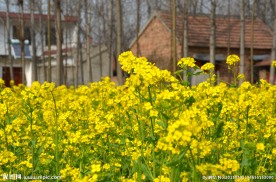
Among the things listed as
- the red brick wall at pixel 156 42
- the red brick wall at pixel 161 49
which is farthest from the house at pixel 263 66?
the red brick wall at pixel 156 42

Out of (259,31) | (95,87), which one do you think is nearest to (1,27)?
(259,31)

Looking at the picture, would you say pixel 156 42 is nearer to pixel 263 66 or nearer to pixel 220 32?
pixel 220 32

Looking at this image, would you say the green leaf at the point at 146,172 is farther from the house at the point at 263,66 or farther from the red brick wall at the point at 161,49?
the red brick wall at the point at 161,49

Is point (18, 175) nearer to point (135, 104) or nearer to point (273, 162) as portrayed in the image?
point (135, 104)

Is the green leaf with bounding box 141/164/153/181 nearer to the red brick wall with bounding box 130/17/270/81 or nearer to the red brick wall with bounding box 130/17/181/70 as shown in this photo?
the red brick wall with bounding box 130/17/270/81

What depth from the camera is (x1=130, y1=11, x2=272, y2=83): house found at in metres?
24.5

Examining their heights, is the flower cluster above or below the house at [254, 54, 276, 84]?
below

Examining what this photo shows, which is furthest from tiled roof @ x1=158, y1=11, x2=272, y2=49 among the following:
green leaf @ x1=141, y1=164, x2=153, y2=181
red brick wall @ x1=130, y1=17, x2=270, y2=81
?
green leaf @ x1=141, y1=164, x2=153, y2=181

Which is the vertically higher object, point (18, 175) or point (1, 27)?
point (1, 27)

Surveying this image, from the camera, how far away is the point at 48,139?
446cm

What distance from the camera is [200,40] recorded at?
24984 mm

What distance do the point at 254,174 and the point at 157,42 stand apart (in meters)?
23.1

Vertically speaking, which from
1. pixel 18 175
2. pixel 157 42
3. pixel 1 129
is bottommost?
pixel 18 175

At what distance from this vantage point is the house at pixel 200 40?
80.4 ft
